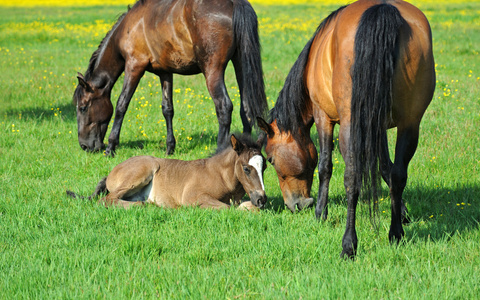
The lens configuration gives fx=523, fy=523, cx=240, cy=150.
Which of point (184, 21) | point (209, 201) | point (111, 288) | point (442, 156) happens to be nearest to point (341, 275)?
point (111, 288)

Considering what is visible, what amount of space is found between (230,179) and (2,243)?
8.18 ft

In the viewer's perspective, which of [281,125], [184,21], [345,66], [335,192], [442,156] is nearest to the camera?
[345,66]

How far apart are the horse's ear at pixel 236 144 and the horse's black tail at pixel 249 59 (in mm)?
1739

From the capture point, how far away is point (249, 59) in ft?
25.1

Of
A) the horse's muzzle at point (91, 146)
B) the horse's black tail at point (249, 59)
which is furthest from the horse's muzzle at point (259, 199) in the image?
the horse's muzzle at point (91, 146)

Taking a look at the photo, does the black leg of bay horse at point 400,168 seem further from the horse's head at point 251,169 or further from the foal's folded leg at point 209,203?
the foal's folded leg at point 209,203

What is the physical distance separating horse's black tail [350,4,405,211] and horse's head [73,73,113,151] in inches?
235

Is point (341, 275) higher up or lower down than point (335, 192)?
higher up

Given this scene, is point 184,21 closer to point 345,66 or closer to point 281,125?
point 281,125

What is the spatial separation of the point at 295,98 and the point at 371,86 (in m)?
1.54

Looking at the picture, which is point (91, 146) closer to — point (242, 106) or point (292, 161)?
point (242, 106)

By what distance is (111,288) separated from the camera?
3.77 m

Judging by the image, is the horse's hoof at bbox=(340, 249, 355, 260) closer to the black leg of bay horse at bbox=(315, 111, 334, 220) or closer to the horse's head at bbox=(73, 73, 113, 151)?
the black leg of bay horse at bbox=(315, 111, 334, 220)

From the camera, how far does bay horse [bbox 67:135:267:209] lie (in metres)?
5.87
